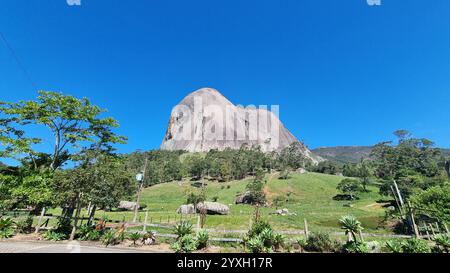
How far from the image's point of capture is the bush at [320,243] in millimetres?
13008

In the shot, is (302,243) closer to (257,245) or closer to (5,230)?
(257,245)

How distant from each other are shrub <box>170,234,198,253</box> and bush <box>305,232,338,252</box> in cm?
633

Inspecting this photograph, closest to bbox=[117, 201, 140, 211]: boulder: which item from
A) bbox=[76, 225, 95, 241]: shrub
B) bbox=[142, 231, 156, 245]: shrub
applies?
bbox=[76, 225, 95, 241]: shrub

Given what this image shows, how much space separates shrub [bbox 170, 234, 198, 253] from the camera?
12455 millimetres

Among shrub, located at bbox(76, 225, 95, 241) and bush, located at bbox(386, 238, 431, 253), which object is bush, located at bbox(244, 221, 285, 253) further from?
shrub, located at bbox(76, 225, 95, 241)

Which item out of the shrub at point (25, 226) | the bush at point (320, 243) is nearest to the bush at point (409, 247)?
the bush at point (320, 243)

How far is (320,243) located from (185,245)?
7.33m

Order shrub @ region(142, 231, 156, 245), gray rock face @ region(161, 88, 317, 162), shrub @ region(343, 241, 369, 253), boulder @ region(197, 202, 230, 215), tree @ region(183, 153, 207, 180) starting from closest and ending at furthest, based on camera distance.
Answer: shrub @ region(343, 241, 369, 253) → shrub @ region(142, 231, 156, 245) → boulder @ region(197, 202, 230, 215) → tree @ region(183, 153, 207, 180) → gray rock face @ region(161, 88, 317, 162)

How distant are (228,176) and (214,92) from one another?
Answer: 11739 centimetres

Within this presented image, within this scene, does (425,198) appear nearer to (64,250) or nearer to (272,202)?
(64,250)

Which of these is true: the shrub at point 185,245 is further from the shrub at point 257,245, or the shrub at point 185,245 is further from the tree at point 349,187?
the tree at point 349,187

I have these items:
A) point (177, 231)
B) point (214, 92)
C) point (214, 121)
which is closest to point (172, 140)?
point (214, 121)

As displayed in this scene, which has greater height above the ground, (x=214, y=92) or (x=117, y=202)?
(x=214, y=92)

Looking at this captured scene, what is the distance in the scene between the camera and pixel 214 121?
166875 millimetres
